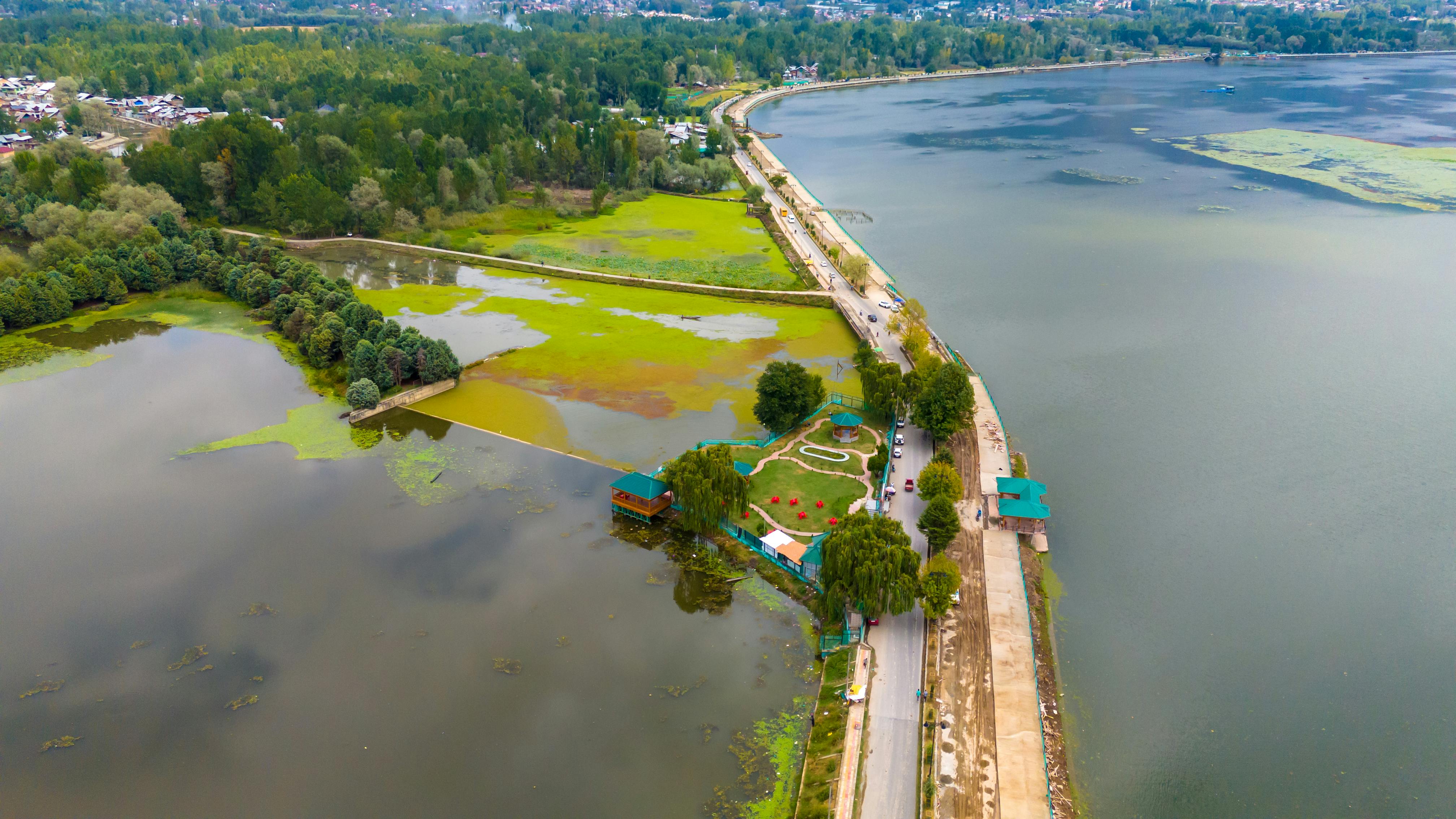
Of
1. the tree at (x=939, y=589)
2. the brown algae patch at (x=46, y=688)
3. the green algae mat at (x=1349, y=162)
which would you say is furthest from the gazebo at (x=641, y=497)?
the green algae mat at (x=1349, y=162)

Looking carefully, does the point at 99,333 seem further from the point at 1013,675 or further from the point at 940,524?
the point at 1013,675

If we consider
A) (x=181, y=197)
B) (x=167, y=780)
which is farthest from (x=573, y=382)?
(x=181, y=197)

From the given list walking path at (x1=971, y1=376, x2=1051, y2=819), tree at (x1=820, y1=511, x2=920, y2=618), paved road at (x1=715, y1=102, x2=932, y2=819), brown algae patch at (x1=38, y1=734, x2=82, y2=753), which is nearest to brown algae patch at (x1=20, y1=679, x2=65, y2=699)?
brown algae patch at (x1=38, y1=734, x2=82, y2=753)

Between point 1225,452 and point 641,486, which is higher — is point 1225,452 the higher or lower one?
the lower one

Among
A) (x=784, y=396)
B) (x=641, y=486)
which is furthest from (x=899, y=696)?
(x=784, y=396)

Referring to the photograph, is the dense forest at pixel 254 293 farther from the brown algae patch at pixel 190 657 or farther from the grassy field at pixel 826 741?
the grassy field at pixel 826 741

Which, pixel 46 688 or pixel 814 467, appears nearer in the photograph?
pixel 46 688

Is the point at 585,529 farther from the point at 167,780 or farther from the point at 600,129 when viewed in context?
the point at 600,129
